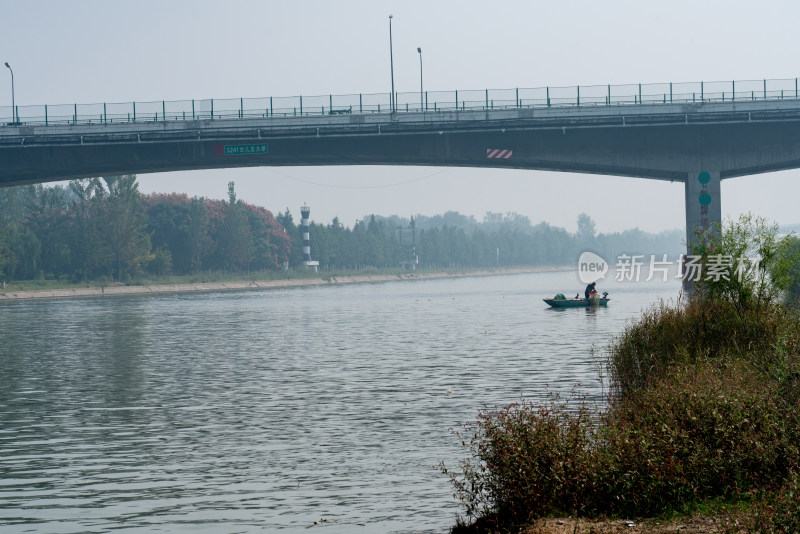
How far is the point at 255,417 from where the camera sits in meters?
24.8

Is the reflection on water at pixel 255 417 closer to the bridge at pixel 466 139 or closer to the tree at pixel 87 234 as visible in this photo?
the bridge at pixel 466 139

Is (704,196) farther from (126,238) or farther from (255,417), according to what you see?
(126,238)

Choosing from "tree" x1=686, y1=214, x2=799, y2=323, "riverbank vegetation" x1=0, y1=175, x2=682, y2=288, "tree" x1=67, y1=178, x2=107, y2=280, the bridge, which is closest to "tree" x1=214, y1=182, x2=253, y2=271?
"riverbank vegetation" x1=0, y1=175, x2=682, y2=288

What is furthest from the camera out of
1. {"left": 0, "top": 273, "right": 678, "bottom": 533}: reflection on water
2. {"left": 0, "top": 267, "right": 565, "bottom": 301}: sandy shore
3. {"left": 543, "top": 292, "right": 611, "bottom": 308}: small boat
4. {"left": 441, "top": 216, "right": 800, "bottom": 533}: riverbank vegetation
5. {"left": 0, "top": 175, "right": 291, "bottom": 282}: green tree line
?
{"left": 0, "top": 175, "right": 291, "bottom": 282}: green tree line

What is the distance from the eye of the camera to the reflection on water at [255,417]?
50.9 feet

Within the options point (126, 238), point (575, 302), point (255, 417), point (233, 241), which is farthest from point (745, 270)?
point (233, 241)

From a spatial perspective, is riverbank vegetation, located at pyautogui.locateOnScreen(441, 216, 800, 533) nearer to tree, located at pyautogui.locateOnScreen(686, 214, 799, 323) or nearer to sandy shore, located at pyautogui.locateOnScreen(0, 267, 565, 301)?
tree, located at pyautogui.locateOnScreen(686, 214, 799, 323)

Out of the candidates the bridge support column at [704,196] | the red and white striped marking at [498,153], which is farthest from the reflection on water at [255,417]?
the bridge support column at [704,196]

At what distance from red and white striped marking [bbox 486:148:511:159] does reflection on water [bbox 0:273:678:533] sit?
2002 cm

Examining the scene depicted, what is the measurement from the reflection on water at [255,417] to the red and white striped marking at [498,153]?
Answer: 2002 cm

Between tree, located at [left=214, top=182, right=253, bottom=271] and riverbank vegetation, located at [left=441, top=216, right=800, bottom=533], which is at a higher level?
tree, located at [left=214, top=182, right=253, bottom=271]

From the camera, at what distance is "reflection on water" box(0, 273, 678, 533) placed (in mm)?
15508

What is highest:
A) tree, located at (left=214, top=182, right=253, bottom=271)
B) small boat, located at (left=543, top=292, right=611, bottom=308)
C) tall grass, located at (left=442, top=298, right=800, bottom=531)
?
tree, located at (left=214, top=182, right=253, bottom=271)

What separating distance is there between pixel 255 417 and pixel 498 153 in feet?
170
